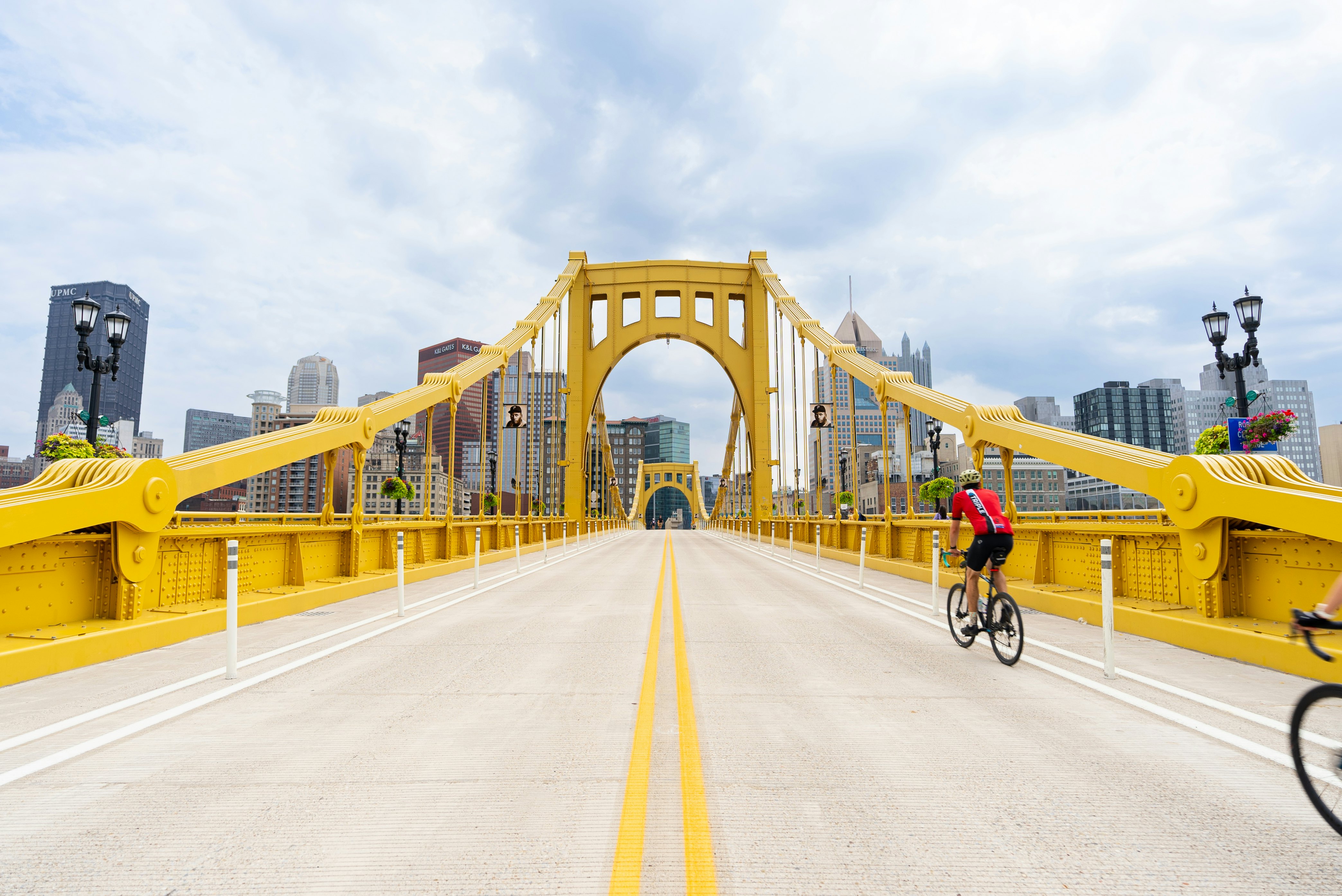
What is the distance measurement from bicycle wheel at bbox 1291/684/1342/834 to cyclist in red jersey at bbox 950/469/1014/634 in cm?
319

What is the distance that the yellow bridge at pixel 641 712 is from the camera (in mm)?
2746

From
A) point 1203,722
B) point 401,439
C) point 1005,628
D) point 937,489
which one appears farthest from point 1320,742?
point 937,489

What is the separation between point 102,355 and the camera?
5015 inches

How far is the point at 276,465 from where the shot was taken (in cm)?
975

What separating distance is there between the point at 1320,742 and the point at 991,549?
3.63 meters

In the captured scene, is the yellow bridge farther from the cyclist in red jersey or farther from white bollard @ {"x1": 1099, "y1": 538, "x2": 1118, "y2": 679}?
the cyclist in red jersey

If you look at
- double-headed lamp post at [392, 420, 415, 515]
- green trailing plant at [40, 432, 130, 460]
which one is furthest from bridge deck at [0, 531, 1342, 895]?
double-headed lamp post at [392, 420, 415, 515]

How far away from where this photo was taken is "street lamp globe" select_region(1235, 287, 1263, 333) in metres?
13.0

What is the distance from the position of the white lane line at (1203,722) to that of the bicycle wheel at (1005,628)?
22cm

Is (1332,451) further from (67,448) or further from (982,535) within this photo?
(67,448)

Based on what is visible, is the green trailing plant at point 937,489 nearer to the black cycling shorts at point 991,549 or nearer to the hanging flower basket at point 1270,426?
the hanging flower basket at point 1270,426

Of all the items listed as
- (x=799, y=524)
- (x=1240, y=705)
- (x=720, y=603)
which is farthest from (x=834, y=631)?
(x=799, y=524)

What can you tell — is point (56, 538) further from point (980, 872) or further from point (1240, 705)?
point (1240, 705)

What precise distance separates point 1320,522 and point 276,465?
1148 centimetres
